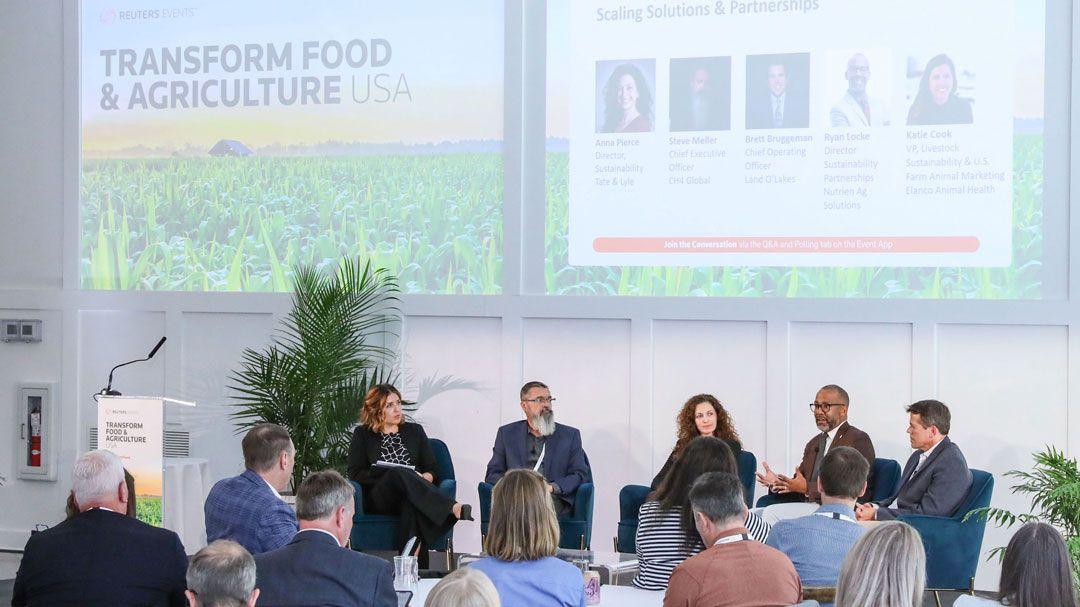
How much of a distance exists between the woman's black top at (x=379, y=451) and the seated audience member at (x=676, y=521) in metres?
2.87

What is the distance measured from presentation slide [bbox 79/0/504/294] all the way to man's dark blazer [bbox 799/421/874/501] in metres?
2.44

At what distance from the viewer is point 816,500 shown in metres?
Answer: 6.86

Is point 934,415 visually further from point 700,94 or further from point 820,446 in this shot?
point 700,94

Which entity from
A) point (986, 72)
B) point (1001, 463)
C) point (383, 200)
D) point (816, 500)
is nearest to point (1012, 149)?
point (986, 72)

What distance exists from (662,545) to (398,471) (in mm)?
2919

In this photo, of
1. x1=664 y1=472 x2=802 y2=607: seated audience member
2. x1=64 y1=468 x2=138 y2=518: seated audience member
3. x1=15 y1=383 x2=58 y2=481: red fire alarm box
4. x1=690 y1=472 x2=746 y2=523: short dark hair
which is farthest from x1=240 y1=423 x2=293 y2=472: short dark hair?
x1=15 y1=383 x2=58 y2=481: red fire alarm box

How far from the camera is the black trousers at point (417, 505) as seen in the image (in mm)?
7078

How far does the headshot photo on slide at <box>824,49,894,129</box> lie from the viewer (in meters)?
7.25

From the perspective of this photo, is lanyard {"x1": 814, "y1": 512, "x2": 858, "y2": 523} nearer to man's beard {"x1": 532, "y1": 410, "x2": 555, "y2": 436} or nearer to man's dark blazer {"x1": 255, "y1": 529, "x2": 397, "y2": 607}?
man's dark blazer {"x1": 255, "y1": 529, "x2": 397, "y2": 607}

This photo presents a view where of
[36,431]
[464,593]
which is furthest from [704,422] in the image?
[36,431]

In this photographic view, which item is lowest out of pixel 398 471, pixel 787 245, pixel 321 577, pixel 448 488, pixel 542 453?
pixel 448 488

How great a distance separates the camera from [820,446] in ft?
22.7

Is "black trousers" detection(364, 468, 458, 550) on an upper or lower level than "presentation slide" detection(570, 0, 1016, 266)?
lower

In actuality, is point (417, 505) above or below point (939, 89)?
below
